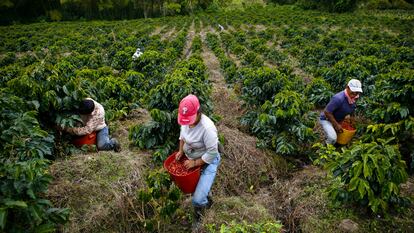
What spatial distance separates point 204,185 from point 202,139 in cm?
61

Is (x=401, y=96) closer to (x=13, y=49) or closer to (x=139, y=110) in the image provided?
(x=139, y=110)

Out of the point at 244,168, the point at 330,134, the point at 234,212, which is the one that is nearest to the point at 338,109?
the point at 330,134

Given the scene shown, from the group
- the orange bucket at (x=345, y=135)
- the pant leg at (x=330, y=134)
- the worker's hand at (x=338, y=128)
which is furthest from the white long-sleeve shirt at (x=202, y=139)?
the orange bucket at (x=345, y=135)

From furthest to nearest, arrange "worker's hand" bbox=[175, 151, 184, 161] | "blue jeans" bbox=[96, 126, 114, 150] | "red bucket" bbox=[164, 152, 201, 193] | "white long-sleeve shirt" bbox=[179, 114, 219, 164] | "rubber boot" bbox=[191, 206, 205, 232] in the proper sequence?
"blue jeans" bbox=[96, 126, 114, 150] → "worker's hand" bbox=[175, 151, 184, 161] → "rubber boot" bbox=[191, 206, 205, 232] → "red bucket" bbox=[164, 152, 201, 193] → "white long-sleeve shirt" bbox=[179, 114, 219, 164]

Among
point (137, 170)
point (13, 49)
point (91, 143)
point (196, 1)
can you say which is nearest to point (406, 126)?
point (137, 170)

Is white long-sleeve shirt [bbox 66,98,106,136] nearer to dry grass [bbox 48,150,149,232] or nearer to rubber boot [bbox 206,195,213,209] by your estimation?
dry grass [bbox 48,150,149,232]

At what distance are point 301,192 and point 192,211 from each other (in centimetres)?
167

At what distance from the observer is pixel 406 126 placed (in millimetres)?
4238

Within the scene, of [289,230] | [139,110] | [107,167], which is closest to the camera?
[289,230]

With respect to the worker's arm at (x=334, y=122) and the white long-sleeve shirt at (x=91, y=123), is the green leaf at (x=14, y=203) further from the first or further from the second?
the worker's arm at (x=334, y=122)

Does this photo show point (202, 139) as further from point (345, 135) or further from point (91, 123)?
point (345, 135)

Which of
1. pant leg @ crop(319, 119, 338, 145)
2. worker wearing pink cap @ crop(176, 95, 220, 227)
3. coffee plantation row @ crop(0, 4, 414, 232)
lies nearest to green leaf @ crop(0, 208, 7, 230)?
coffee plantation row @ crop(0, 4, 414, 232)

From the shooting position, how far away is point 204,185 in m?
3.64

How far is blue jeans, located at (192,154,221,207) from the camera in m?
3.64
